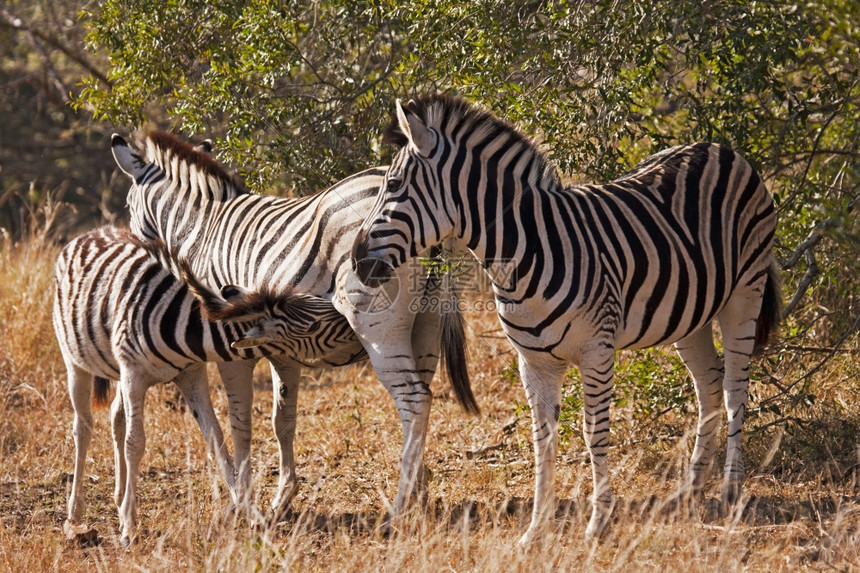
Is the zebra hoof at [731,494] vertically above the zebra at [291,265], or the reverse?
the zebra at [291,265]

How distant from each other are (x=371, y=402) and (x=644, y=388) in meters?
2.91

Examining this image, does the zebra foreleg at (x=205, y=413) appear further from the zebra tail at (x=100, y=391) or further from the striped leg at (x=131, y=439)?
the zebra tail at (x=100, y=391)

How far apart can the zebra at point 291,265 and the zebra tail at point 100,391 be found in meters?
1.08

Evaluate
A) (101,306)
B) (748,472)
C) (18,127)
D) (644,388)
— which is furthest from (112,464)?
(18,127)

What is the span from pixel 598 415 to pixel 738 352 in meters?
1.31

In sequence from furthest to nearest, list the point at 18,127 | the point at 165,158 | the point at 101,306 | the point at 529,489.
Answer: the point at 18,127 → the point at 165,158 → the point at 529,489 → the point at 101,306

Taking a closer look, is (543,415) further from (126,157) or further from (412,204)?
(126,157)

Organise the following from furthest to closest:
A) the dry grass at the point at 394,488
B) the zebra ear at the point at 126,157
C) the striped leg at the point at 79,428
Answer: the zebra ear at the point at 126,157 < the striped leg at the point at 79,428 < the dry grass at the point at 394,488

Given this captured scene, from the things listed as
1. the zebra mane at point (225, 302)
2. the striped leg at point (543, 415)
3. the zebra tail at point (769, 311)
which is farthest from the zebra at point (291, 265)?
the zebra tail at point (769, 311)

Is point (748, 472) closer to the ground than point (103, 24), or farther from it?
closer to the ground

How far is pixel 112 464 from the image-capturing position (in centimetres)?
709

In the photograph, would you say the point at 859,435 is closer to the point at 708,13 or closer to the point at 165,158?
the point at 708,13

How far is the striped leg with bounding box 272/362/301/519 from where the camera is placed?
20.5 ft

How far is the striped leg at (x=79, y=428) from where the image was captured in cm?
588
